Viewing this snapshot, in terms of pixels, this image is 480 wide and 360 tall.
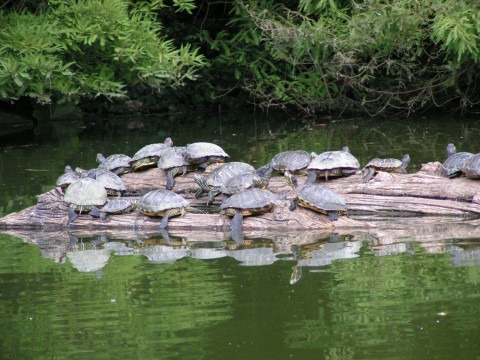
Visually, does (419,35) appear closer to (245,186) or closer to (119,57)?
(119,57)

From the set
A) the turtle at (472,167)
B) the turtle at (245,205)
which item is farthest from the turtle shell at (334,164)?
the turtle at (472,167)

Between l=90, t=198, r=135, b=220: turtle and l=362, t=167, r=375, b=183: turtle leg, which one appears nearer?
l=90, t=198, r=135, b=220: turtle

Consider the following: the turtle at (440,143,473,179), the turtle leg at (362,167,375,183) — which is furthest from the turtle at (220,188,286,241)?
the turtle at (440,143,473,179)

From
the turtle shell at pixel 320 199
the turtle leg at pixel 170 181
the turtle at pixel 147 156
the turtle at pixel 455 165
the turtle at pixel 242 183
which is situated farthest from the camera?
the turtle at pixel 147 156

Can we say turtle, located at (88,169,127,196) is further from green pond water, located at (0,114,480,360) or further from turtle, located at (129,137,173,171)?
green pond water, located at (0,114,480,360)

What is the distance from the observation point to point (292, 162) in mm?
8984

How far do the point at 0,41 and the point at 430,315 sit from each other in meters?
10.7

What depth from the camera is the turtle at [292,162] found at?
895 cm

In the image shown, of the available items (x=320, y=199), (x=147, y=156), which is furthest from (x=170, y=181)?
(x=320, y=199)

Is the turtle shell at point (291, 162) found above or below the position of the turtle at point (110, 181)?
above

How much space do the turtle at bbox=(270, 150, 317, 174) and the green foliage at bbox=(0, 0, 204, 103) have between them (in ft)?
19.3

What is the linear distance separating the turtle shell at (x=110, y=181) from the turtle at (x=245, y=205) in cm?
151

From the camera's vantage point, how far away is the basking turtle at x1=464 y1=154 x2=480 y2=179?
7.83m

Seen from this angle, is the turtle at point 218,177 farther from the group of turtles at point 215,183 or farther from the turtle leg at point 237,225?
the turtle leg at point 237,225
